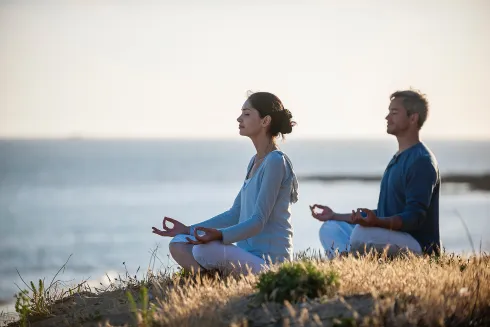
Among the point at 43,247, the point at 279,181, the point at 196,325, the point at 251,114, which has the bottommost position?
the point at 43,247

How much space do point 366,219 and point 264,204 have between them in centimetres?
117

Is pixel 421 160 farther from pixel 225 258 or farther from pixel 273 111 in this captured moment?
pixel 225 258

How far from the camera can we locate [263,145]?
8.36 metres

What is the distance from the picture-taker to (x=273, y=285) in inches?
255

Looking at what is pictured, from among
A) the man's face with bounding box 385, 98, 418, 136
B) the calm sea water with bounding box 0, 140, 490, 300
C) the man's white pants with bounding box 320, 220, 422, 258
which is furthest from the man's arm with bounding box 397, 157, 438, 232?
the calm sea water with bounding box 0, 140, 490, 300

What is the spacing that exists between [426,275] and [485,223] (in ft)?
115

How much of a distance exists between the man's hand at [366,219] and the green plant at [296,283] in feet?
5.84

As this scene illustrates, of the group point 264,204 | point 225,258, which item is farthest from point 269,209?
point 225,258

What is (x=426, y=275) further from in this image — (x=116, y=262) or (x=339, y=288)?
(x=116, y=262)

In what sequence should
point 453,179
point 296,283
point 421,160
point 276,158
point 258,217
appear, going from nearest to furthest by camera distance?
point 296,283 < point 258,217 < point 276,158 < point 421,160 < point 453,179

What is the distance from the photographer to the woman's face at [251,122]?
8.27m

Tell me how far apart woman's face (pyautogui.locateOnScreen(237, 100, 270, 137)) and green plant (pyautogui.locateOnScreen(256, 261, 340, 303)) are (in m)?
1.98

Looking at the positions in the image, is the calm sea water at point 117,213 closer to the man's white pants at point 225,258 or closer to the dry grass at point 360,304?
the dry grass at point 360,304

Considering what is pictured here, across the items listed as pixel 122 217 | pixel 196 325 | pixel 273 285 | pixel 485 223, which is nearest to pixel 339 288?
pixel 273 285
